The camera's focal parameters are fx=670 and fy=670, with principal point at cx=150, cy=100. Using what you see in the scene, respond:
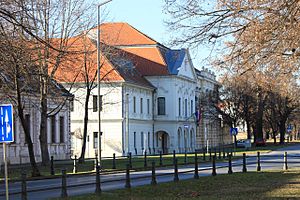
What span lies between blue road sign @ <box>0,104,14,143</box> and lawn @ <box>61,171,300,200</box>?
6209mm

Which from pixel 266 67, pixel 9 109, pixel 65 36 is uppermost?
pixel 65 36

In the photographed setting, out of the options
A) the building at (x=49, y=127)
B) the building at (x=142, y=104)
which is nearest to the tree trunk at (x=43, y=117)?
the building at (x=49, y=127)

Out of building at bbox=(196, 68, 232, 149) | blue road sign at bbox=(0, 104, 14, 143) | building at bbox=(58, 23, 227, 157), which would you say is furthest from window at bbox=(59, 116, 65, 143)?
blue road sign at bbox=(0, 104, 14, 143)

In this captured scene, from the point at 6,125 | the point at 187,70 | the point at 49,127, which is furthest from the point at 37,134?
the point at 187,70

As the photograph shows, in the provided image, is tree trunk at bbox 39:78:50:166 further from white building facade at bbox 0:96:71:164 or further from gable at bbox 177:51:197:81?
gable at bbox 177:51:197:81

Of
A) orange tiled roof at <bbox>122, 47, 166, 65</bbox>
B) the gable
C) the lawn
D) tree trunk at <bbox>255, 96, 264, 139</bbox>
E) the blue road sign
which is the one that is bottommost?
the lawn

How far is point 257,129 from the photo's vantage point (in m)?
101

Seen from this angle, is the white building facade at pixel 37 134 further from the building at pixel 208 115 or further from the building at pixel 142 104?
the building at pixel 208 115

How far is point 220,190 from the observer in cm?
2223

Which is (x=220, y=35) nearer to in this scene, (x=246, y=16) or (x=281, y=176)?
(x=246, y=16)

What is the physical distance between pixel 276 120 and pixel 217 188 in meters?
92.1

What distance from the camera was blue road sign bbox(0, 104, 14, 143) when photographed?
47.3ft

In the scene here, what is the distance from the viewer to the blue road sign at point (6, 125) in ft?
47.3

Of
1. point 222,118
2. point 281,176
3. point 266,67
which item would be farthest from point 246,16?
point 222,118
